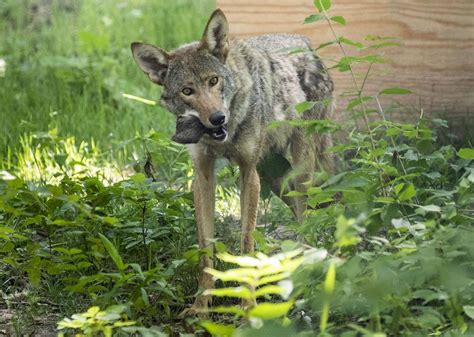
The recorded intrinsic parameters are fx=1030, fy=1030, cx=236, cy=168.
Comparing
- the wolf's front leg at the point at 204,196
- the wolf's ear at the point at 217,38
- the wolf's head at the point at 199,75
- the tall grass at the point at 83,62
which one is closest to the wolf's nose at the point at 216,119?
the wolf's head at the point at 199,75

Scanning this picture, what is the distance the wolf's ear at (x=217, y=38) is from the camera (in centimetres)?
535

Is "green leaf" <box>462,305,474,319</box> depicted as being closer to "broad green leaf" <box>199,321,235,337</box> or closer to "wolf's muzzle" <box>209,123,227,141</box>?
"broad green leaf" <box>199,321,235,337</box>

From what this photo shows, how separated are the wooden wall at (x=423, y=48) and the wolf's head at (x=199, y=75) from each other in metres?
1.76

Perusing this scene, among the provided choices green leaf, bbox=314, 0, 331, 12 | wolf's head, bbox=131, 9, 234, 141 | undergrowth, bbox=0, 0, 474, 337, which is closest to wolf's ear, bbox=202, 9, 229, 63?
wolf's head, bbox=131, 9, 234, 141

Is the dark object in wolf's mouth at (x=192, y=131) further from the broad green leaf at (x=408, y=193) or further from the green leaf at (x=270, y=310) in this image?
the green leaf at (x=270, y=310)

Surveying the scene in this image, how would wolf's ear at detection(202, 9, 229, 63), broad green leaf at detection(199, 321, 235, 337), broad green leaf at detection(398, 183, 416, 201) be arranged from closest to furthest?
broad green leaf at detection(199, 321, 235, 337), broad green leaf at detection(398, 183, 416, 201), wolf's ear at detection(202, 9, 229, 63)

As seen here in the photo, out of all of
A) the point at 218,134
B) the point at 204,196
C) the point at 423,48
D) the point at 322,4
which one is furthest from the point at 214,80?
the point at 423,48

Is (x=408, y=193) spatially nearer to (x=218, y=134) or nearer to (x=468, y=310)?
(x=468, y=310)

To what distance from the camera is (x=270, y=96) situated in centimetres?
587

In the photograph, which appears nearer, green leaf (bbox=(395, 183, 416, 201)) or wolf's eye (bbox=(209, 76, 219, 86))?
green leaf (bbox=(395, 183, 416, 201))

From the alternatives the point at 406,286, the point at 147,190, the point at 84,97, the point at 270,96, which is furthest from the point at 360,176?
the point at 84,97

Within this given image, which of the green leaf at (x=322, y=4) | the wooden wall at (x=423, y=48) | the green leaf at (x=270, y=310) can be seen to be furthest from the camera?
the wooden wall at (x=423, y=48)

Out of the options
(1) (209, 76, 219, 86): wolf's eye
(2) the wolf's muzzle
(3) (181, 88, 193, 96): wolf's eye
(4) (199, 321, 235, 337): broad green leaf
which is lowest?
(4) (199, 321, 235, 337): broad green leaf

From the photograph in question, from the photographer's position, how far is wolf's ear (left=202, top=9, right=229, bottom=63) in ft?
17.6
